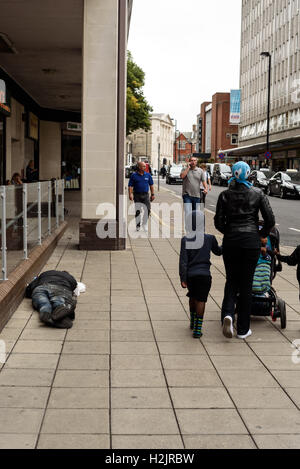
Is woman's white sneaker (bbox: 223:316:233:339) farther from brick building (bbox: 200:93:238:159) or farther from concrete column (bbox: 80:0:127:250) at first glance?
brick building (bbox: 200:93:238:159)

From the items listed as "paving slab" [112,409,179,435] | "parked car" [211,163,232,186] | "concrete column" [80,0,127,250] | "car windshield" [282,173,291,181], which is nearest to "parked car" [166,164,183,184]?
Result: "parked car" [211,163,232,186]

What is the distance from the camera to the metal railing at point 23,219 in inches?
288

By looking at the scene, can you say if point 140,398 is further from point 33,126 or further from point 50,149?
point 50,149

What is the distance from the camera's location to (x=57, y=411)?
4344mm

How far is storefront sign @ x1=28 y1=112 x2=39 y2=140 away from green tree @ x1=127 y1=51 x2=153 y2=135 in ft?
74.5

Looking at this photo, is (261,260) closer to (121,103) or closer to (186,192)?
(121,103)

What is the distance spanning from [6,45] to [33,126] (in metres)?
12.9

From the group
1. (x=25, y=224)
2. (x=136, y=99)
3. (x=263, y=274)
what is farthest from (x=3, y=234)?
(x=136, y=99)

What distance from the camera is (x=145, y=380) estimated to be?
5.06 metres

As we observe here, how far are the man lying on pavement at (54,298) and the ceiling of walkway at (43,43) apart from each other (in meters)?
6.82

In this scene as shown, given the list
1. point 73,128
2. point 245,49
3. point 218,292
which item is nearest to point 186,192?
point 218,292

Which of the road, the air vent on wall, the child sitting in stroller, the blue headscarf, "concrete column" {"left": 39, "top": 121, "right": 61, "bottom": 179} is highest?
the air vent on wall

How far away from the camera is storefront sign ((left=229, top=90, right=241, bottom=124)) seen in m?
83.5

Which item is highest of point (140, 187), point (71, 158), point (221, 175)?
point (71, 158)
